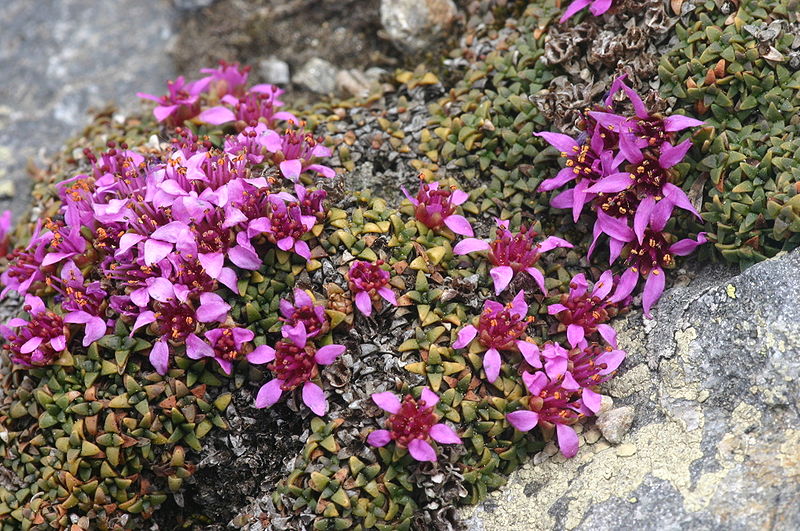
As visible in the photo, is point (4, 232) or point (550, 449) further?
point (4, 232)

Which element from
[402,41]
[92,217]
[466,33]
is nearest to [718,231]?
[466,33]

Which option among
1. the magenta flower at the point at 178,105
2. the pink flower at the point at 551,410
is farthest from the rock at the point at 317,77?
the pink flower at the point at 551,410

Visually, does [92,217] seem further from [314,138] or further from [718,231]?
[718,231]

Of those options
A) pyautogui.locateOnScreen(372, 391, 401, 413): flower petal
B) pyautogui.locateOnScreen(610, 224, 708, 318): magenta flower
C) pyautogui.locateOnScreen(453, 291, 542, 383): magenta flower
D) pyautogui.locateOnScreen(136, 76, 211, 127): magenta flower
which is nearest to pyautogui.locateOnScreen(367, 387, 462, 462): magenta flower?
pyautogui.locateOnScreen(372, 391, 401, 413): flower petal

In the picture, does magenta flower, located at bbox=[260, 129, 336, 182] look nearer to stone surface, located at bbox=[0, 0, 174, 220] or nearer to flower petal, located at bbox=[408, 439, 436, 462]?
flower petal, located at bbox=[408, 439, 436, 462]

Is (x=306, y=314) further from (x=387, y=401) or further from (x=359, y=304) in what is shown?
(x=387, y=401)

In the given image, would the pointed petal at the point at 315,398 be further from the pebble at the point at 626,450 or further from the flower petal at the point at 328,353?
the pebble at the point at 626,450

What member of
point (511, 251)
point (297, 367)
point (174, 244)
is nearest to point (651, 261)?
point (511, 251)
